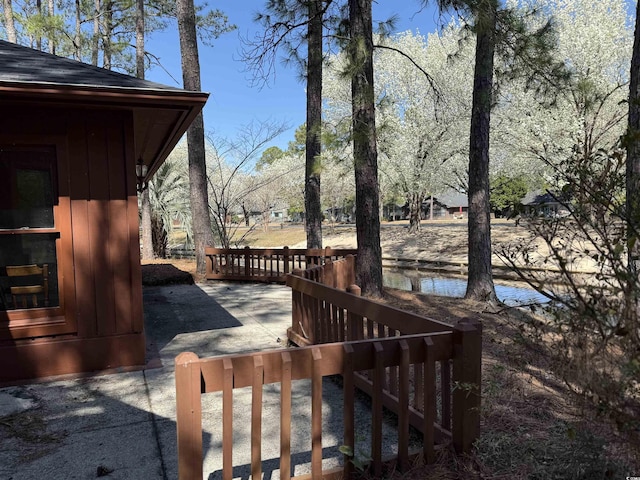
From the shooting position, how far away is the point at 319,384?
2.29 metres

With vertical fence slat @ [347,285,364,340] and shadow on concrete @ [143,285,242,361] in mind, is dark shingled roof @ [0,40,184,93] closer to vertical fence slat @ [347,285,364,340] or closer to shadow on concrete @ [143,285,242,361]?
vertical fence slat @ [347,285,364,340]

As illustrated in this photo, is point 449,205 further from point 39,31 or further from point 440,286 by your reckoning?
point 39,31

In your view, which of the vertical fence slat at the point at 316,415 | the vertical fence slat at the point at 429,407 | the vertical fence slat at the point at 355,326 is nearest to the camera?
the vertical fence slat at the point at 316,415

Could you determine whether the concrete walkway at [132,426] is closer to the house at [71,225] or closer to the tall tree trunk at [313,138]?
the house at [71,225]

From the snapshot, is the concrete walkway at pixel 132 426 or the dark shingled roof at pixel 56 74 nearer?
the concrete walkway at pixel 132 426

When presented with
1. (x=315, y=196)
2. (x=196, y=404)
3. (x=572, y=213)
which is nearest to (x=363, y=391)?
(x=196, y=404)

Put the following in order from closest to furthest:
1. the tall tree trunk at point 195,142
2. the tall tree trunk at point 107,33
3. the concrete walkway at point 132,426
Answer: the concrete walkway at point 132,426 → the tall tree trunk at point 195,142 → the tall tree trunk at point 107,33

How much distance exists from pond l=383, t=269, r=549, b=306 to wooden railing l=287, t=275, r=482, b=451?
25.2ft

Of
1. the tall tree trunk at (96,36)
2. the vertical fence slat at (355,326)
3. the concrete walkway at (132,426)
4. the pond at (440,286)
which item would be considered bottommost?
the pond at (440,286)

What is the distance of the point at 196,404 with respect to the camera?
2.03 m

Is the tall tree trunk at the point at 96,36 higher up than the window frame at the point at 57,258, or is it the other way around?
the tall tree trunk at the point at 96,36

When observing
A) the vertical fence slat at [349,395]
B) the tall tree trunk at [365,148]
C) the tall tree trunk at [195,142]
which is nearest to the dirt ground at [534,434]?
the vertical fence slat at [349,395]

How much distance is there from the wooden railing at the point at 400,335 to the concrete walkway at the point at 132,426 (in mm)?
325

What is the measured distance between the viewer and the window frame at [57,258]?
13.2 ft
